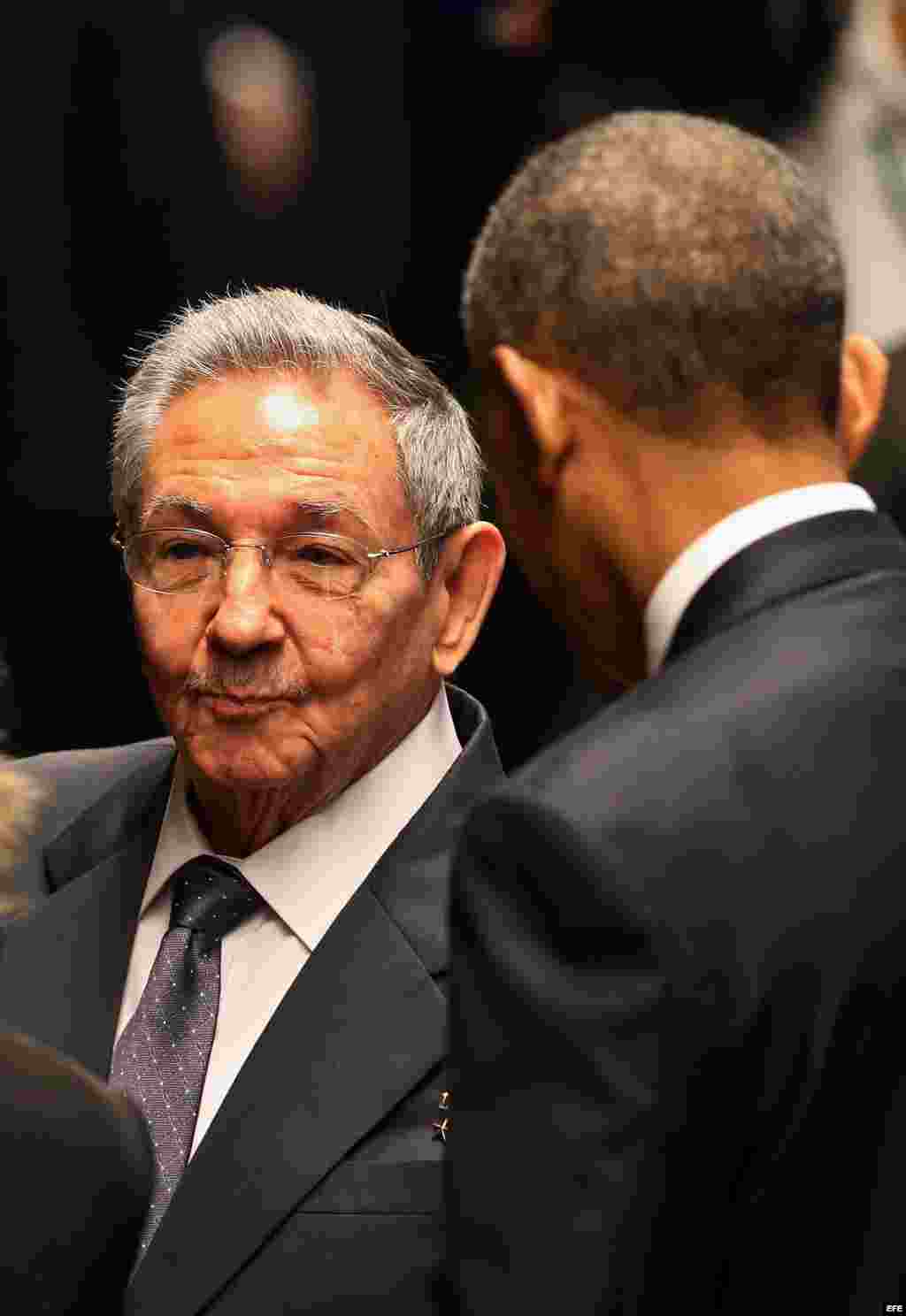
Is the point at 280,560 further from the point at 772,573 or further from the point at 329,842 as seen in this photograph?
the point at 772,573

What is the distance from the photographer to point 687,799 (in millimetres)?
1429

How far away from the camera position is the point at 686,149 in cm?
155

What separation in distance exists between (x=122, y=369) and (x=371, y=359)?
1304 mm

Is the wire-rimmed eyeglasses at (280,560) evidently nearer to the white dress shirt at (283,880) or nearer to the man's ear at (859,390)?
the white dress shirt at (283,880)

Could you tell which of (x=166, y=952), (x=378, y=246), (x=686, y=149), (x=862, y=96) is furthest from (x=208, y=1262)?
(x=862, y=96)

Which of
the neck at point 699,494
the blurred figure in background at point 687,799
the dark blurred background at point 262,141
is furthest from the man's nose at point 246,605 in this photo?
the dark blurred background at point 262,141

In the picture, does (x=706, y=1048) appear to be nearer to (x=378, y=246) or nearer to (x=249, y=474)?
(x=249, y=474)

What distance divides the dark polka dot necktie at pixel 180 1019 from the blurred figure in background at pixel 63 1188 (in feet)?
2.29

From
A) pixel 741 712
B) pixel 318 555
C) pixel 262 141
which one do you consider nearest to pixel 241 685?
pixel 318 555

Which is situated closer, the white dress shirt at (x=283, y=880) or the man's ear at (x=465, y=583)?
the white dress shirt at (x=283, y=880)

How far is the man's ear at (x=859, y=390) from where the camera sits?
1.65 metres

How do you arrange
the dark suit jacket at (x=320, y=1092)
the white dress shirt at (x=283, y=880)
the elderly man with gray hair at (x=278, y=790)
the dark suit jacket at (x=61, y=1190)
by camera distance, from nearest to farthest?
the dark suit jacket at (x=61, y=1190) → the dark suit jacket at (x=320, y=1092) → the elderly man with gray hair at (x=278, y=790) → the white dress shirt at (x=283, y=880)

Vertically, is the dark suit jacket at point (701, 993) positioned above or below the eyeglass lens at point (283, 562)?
above

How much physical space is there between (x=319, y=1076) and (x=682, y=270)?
104 centimetres
